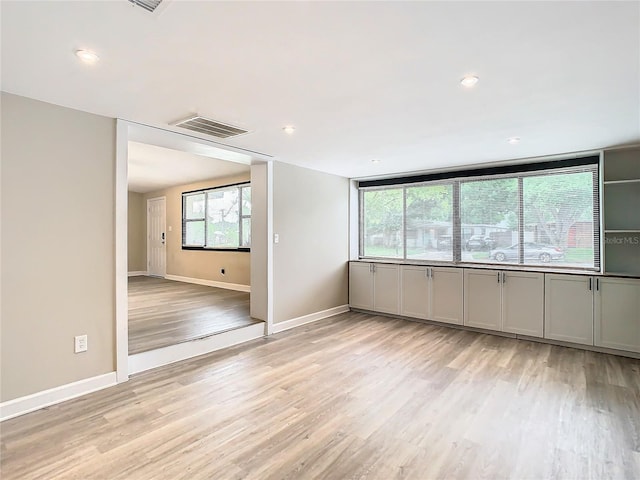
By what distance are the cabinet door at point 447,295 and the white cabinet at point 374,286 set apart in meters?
0.59

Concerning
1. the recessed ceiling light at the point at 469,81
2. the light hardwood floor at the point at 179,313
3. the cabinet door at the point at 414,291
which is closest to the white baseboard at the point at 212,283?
the light hardwood floor at the point at 179,313

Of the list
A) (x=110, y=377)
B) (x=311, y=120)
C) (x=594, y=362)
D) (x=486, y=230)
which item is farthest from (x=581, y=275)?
(x=110, y=377)

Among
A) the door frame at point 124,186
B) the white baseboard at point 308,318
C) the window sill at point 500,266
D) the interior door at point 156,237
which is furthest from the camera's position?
the interior door at point 156,237

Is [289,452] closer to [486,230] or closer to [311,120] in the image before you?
[311,120]

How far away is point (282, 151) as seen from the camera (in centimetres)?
421

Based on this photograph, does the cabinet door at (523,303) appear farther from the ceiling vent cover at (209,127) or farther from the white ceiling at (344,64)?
the ceiling vent cover at (209,127)

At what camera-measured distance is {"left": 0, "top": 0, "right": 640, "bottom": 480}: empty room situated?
1.84 metres

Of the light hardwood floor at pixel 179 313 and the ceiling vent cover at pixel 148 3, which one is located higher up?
the ceiling vent cover at pixel 148 3

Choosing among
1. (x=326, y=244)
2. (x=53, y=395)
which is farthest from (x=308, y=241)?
(x=53, y=395)

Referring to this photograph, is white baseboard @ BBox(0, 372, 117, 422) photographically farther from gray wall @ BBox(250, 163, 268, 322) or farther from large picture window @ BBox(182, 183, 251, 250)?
large picture window @ BBox(182, 183, 251, 250)

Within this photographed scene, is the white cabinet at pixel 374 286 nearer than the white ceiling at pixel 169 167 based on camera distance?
No

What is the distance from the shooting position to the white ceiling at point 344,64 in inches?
63.6

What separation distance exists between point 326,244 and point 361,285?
98 cm

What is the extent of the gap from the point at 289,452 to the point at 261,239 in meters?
2.91
